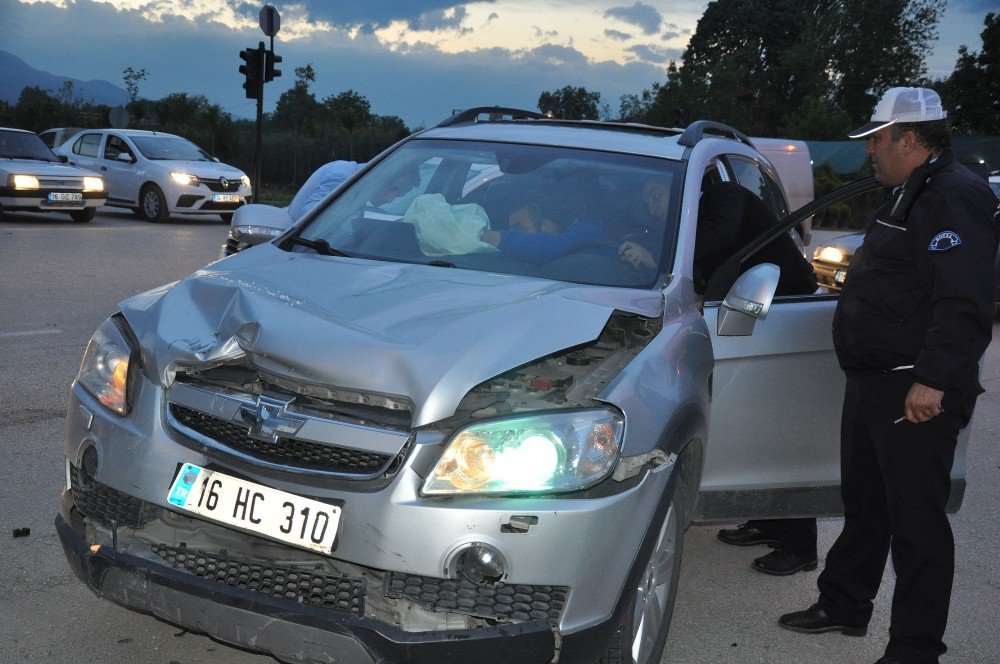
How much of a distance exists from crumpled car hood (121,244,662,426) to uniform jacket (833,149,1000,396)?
28.1 inches

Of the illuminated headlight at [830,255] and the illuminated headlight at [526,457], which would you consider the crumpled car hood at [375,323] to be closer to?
the illuminated headlight at [526,457]

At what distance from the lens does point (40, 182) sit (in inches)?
705

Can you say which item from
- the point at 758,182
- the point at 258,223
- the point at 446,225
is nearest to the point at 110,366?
the point at 446,225

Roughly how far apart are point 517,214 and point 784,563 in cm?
186

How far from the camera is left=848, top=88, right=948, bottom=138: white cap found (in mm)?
3488

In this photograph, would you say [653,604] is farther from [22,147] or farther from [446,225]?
[22,147]

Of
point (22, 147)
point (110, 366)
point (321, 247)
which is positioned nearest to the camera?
point (110, 366)

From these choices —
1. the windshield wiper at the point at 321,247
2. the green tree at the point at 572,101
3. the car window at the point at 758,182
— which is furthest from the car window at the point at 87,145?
the green tree at the point at 572,101

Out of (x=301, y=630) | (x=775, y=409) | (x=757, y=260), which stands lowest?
(x=301, y=630)

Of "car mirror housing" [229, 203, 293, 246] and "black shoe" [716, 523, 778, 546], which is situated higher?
"car mirror housing" [229, 203, 293, 246]

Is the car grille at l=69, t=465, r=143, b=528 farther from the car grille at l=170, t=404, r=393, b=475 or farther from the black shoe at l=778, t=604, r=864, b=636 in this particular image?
the black shoe at l=778, t=604, r=864, b=636

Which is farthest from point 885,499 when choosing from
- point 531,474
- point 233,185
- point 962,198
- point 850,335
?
point 233,185

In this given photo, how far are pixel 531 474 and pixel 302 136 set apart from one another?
131 feet

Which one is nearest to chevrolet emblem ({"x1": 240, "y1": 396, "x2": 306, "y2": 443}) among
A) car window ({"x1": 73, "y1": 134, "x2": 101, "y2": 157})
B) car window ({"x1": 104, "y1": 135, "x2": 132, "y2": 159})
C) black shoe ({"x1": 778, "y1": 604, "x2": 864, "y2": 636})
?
black shoe ({"x1": 778, "y1": 604, "x2": 864, "y2": 636})
